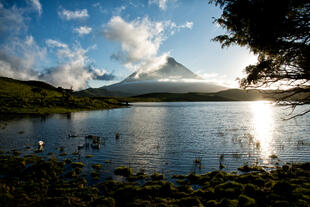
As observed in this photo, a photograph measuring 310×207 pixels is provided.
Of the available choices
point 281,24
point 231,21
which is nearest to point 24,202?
point 231,21

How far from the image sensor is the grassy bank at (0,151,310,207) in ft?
41.1

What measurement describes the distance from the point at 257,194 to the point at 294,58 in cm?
1016

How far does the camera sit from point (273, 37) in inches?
530

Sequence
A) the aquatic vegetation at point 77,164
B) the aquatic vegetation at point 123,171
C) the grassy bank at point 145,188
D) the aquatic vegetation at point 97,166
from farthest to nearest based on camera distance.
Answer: the aquatic vegetation at point 77,164 < the aquatic vegetation at point 97,166 < the aquatic vegetation at point 123,171 < the grassy bank at point 145,188

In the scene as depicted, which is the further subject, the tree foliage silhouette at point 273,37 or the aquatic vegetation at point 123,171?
the aquatic vegetation at point 123,171

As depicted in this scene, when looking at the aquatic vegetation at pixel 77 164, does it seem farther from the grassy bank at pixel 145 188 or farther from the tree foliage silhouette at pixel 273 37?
the tree foliage silhouette at pixel 273 37

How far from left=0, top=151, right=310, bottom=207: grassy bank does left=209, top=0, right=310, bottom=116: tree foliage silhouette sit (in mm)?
7147

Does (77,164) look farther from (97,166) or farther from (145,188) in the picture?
(145,188)

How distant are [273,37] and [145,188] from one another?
1452 centimetres

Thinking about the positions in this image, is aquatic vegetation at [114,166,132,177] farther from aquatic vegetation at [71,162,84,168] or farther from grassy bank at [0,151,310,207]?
aquatic vegetation at [71,162,84,168]

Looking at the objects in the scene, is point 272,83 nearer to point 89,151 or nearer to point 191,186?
point 191,186

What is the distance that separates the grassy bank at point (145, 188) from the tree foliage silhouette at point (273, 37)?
7147 mm

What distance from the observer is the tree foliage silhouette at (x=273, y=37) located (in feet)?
41.2

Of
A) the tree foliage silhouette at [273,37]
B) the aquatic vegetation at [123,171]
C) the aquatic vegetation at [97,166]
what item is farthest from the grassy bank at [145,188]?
the tree foliage silhouette at [273,37]
